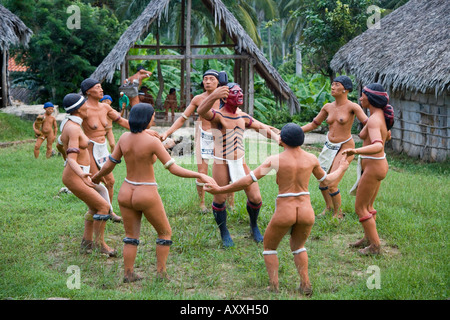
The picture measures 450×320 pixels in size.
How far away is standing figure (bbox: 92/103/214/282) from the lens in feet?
17.7

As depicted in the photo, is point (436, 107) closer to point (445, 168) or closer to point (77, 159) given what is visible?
point (445, 168)

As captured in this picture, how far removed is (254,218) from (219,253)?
28.8 inches

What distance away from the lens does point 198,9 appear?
78.4ft

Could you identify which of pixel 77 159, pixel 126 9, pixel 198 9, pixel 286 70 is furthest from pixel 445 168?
pixel 286 70

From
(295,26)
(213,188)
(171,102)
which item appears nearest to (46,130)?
(171,102)

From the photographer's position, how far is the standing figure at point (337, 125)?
7.46m

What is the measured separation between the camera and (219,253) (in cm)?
648

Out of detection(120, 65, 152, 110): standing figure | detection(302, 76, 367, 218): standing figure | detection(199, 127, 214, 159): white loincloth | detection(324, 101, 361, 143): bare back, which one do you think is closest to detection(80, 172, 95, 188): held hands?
detection(199, 127, 214, 159): white loincloth

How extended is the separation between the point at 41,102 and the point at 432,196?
16.3 meters

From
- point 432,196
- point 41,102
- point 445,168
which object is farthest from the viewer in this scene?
point 41,102

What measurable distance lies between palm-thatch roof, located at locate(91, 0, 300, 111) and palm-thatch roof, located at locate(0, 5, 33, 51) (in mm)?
2940

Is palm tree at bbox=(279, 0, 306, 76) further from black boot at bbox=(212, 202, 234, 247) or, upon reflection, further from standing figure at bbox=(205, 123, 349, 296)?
standing figure at bbox=(205, 123, 349, 296)

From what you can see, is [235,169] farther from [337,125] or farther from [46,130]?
[46,130]
